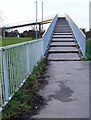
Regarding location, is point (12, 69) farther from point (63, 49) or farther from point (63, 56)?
point (63, 49)

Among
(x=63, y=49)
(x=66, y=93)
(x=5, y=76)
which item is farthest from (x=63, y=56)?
(x=5, y=76)

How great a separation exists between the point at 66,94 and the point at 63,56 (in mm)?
6882

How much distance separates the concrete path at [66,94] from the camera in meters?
4.48

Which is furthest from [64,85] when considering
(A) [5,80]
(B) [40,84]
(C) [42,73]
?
(A) [5,80]

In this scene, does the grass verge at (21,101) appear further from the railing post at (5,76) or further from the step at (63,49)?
the step at (63,49)

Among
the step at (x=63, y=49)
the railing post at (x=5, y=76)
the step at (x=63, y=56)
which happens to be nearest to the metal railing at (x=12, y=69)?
the railing post at (x=5, y=76)

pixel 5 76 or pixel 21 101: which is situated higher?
pixel 5 76

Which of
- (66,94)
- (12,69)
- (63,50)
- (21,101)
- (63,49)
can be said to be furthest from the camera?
(63,49)

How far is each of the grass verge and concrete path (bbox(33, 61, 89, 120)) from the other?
0.28 meters

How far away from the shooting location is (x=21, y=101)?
4.98 meters

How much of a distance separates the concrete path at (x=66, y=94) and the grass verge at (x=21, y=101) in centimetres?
28

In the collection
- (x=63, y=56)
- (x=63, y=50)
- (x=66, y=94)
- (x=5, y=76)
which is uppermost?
(x=63, y=50)

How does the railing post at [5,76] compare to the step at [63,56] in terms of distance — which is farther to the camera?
the step at [63,56]

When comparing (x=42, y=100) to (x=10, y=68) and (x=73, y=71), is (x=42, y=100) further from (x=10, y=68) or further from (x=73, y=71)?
(x=73, y=71)
